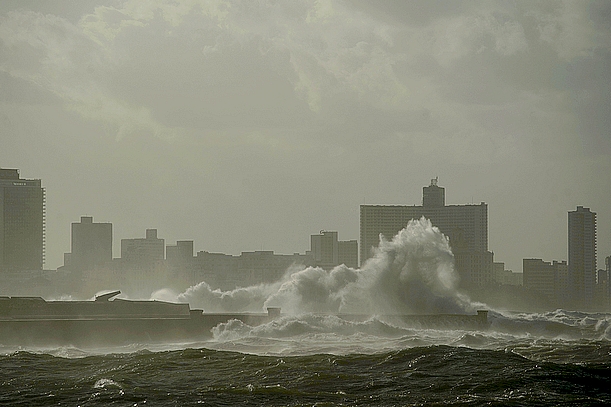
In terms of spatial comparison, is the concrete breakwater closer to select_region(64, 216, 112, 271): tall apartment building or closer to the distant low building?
the distant low building

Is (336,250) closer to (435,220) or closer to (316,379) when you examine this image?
(435,220)

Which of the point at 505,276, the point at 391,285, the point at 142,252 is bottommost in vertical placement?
the point at 505,276

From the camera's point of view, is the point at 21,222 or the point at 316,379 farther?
the point at 21,222

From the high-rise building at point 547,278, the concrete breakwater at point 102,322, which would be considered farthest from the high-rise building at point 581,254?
the concrete breakwater at point 102,322

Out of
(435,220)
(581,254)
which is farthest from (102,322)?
(435,220)

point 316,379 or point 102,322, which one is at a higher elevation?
point 316,379

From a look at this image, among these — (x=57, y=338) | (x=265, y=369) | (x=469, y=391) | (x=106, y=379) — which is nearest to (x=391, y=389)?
(x=469, y=391)

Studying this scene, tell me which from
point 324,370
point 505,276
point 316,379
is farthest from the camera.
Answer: point 505,276

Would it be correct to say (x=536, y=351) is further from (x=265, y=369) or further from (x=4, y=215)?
(x=4, y=215)

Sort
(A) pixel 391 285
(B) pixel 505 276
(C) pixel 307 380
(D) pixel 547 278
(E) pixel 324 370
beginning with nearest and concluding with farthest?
1. (C) pixel 307 380
2. (E) pixel 324 370
3. (A) pixel 391 285
4. (D) pixel 547 278
5. (B) pixel 505 276
